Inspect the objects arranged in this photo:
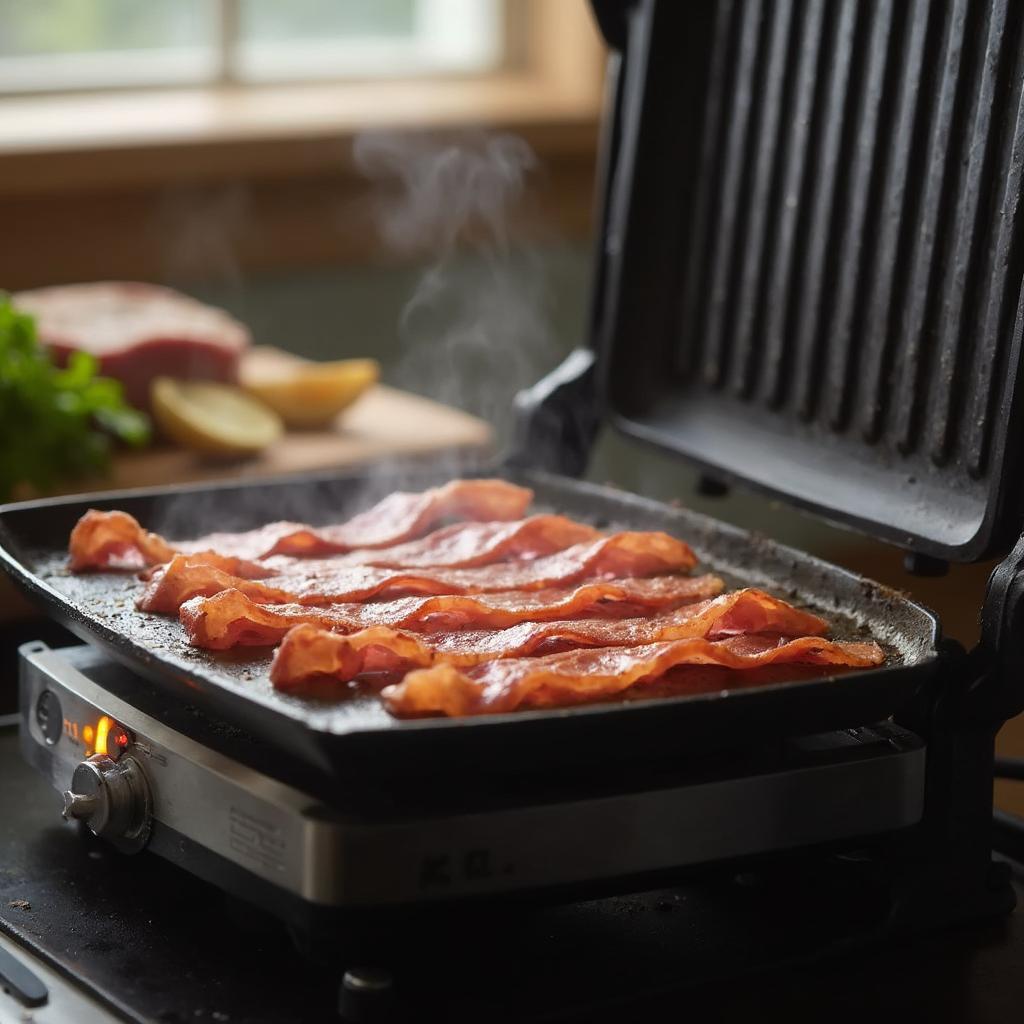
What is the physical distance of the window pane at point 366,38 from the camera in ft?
10.9

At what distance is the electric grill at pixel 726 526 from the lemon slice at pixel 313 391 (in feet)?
2.85

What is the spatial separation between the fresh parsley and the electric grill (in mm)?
630

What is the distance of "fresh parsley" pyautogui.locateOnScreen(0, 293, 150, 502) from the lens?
6.68ft

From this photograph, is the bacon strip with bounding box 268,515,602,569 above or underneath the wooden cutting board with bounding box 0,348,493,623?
above

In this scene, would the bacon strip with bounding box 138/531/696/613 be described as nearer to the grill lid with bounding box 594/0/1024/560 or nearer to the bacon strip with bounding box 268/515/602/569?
the bacon strip with bounding box 268/515/602/569

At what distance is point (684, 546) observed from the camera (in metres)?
1.36

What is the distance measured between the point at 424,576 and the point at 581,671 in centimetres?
23

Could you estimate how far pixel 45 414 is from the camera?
2.06 meters

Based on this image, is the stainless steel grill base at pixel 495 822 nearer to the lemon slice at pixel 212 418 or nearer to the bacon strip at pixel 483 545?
the bacon strip at pixel 483 545

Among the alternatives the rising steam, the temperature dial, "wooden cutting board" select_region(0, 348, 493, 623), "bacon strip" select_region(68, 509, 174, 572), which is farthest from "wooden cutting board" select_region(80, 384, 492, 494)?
the temperature dial

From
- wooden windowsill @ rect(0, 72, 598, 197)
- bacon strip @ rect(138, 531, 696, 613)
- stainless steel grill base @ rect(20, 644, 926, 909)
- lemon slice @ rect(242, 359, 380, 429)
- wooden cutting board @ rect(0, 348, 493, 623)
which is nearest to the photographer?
stainless steel grill base @ rect(20, 644, 926, 909)

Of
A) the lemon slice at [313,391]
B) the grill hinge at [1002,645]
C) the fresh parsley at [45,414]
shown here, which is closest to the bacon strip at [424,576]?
the grill hinge at [1002,645]

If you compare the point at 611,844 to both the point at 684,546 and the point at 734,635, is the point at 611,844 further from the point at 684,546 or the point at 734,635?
the point at 684,546

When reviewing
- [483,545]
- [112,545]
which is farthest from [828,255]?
[112,545]
